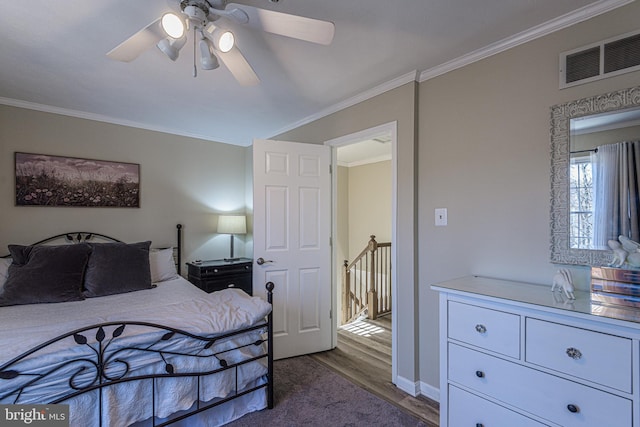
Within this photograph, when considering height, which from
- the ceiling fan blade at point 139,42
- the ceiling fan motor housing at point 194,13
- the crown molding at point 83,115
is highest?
the crown molding at point 83,115

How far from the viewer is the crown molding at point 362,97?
2416mm

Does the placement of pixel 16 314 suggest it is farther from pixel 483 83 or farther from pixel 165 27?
pixel 483 83

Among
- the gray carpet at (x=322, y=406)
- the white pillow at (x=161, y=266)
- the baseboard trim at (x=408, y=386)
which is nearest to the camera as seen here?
the gray carpet at (x=322, y=406)

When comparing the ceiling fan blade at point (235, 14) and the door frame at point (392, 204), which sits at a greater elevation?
the ceiling fan blade at point (235, 14)

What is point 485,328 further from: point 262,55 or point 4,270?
point 4,270

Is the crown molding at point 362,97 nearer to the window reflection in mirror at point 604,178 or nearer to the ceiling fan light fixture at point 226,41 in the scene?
the window reflection in mirror at point 604,178

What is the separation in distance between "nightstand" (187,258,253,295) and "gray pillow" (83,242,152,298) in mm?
642

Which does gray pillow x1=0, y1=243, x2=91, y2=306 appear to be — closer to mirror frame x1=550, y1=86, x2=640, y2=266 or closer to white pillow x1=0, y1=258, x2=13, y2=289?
white pillow x1=0, y1=258, x2=13, y2=289

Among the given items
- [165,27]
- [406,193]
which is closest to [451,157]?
[406,193]

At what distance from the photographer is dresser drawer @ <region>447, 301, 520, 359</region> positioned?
1.50m

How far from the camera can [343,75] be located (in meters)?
2.42

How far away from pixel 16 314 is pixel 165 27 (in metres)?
2.07

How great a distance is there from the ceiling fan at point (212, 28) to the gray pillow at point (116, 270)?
5.90ft

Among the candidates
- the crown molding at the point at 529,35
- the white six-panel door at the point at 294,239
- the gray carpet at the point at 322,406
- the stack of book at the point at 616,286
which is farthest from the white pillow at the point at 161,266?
the stack of book at the point at 616,286
